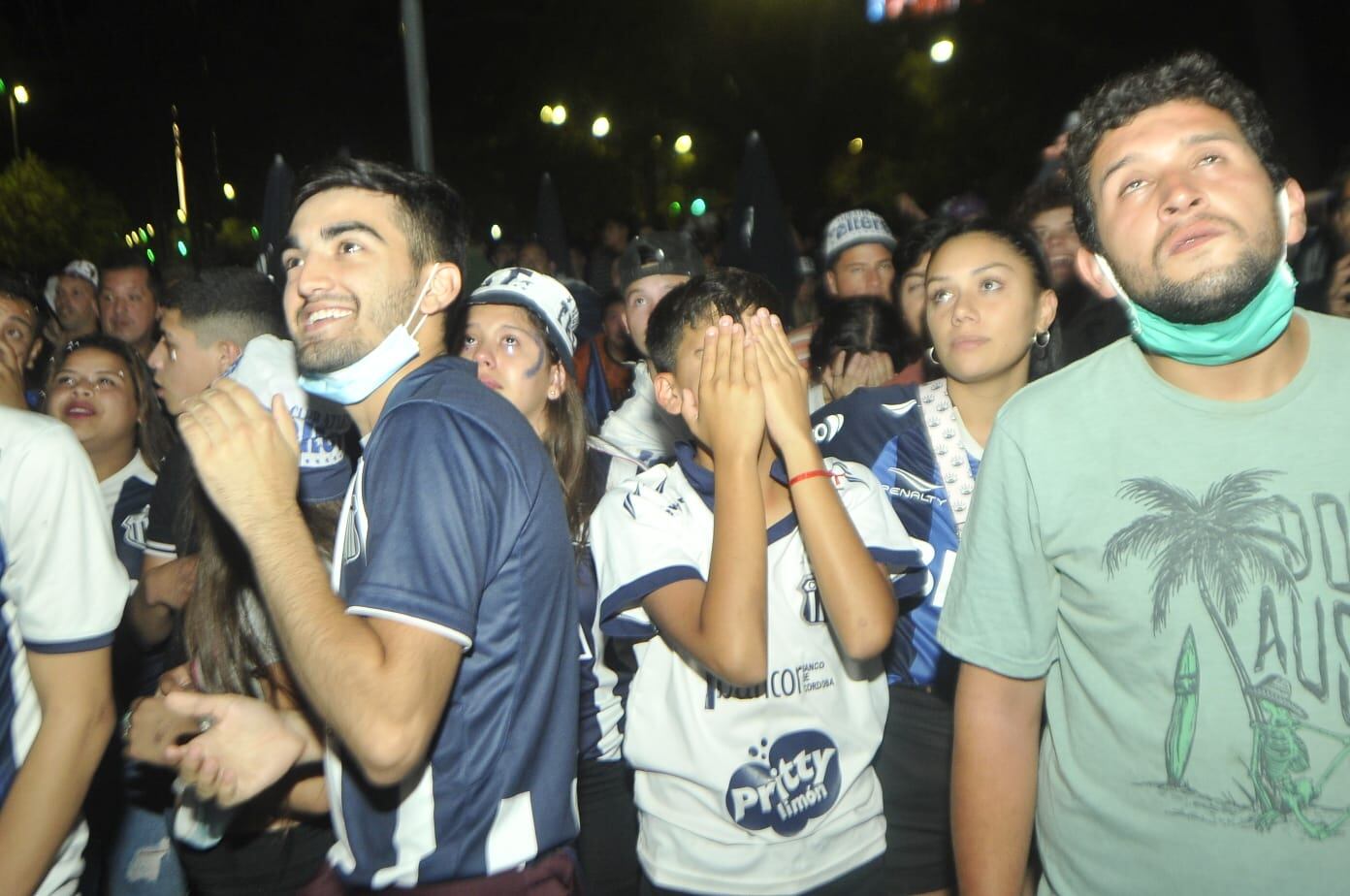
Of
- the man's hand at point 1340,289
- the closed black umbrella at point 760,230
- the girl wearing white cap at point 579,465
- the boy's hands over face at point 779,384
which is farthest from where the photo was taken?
the closed black umbrella at point 760,230

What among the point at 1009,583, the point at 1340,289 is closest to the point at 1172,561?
the point at 1009,583

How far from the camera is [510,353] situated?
13.2 ft

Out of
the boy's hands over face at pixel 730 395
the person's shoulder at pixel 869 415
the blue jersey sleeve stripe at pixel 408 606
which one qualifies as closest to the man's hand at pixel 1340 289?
the person's shoulder at pixel 869 415

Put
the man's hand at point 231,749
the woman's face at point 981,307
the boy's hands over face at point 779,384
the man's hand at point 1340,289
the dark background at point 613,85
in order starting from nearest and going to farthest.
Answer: the man's hand at point 231,749, the boy's hands over face at point 779,384, the woman's face at point 981,307, the man's hand at point 1340,289, the dark background at point 613,85

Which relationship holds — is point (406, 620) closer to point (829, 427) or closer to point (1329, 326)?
point (1329, 326)

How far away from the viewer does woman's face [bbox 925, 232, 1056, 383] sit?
3.65 meters

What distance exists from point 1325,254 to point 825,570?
375 centimetres

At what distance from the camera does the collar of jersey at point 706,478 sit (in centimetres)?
302

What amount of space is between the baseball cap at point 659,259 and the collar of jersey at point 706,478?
2.57 metres

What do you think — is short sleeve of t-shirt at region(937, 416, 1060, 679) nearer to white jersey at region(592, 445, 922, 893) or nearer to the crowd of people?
the crowd of people

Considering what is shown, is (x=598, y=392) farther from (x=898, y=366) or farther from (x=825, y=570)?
(x=825, y=570)

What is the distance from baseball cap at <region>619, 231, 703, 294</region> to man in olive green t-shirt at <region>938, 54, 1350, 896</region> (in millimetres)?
3276

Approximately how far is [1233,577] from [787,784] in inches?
46.6

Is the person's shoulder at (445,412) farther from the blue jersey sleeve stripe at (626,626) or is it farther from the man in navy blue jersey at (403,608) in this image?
the blue jersey sleeve stripe at (626,626)
